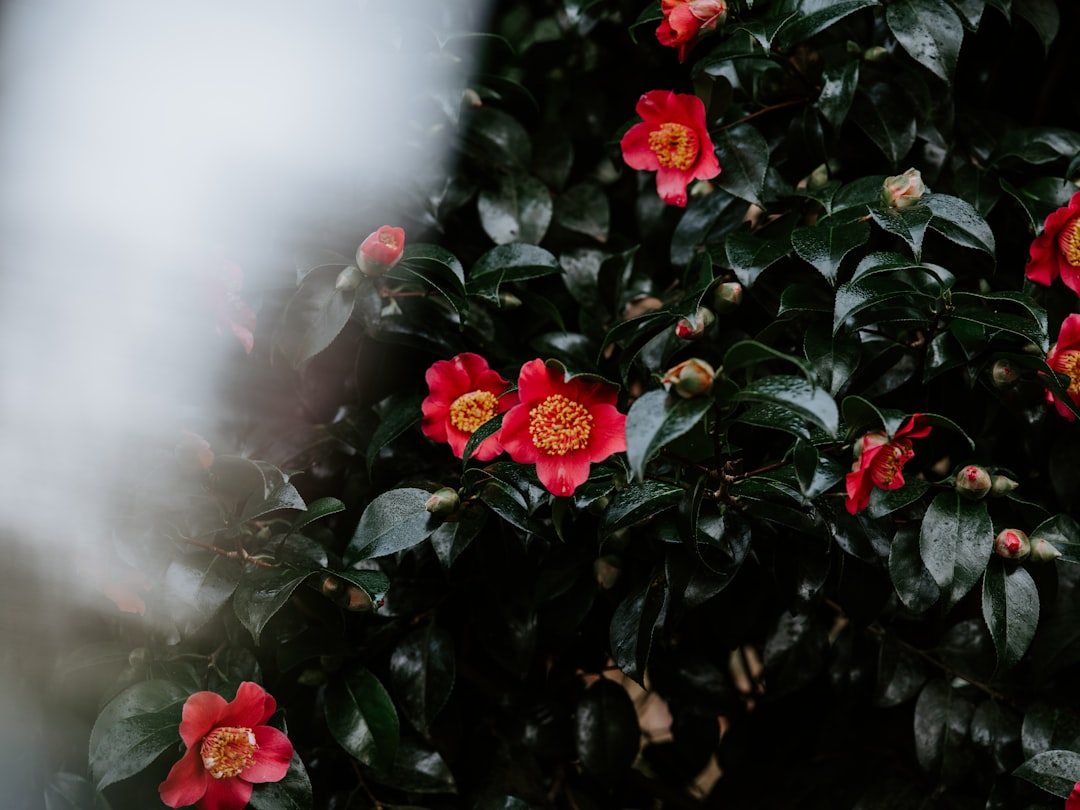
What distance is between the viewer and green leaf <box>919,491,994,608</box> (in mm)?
696

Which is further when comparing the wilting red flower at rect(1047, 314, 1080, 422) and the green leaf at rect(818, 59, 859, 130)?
the green leaf at rect(818, 59, 859, 130)

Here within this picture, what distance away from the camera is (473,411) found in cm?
82

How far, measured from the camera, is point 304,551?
2.60 ft

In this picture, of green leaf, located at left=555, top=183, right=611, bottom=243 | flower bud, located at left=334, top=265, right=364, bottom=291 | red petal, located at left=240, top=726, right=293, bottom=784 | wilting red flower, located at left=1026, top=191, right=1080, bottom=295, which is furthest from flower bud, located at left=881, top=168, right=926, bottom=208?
red petal, located at left=240, top=726, right=293, bottom=784

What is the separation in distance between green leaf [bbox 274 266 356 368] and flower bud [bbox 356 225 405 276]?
3 centimetres

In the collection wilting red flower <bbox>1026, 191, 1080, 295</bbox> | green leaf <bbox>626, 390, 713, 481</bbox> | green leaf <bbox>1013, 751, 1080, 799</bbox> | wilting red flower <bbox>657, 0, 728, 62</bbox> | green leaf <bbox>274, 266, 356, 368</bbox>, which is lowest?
green leaf <bbox>1013, 751, 1080, 799</bbox>

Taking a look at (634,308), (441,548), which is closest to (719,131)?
(634,308)

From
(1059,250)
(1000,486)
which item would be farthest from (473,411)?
(1059,250)

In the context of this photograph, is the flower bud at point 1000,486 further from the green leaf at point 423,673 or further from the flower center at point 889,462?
the green leaf at point 423,673

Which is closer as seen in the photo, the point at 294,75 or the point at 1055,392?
the point at 1055,392

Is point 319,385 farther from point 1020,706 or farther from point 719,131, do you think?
point 1020,706

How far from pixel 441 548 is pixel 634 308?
1.21 feet

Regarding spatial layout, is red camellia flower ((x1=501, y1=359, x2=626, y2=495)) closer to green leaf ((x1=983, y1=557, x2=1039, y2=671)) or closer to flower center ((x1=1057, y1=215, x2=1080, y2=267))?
green leaf ((x1=983, y1=557, x2=1039, y2=671))

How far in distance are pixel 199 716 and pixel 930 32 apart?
0.89 meters
